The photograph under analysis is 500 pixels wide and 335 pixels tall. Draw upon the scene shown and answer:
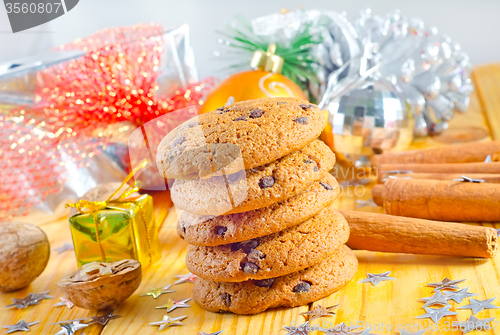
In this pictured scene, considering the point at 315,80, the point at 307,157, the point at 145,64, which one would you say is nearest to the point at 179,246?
the point at 307,157

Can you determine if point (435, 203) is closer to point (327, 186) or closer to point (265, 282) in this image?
point (327, 186)

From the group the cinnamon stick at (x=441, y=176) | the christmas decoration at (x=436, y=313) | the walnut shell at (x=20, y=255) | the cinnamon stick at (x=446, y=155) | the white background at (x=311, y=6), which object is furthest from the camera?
the white background at (x=311, y=6)

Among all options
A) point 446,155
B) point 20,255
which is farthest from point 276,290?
point 446,155

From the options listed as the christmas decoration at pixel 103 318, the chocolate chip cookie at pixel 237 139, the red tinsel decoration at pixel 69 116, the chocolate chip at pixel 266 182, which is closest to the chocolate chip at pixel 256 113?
the chocolate chip cookie at pixel 237 139

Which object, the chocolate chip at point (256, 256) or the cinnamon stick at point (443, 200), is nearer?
the chocolate chip at point (256, 256)

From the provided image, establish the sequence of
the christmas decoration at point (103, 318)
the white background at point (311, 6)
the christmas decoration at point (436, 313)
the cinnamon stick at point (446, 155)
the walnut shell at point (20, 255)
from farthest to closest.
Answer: the white background at point (311, 6) → the cinnamon stick at point (446, 155) → the walnut shell at point (20, 255) → the christmas decoration at point (103, 318) → the christmas decoration at point (436, 313)

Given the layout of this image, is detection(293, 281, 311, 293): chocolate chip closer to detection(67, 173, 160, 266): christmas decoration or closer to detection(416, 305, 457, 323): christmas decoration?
detection(416, 305, 457, 323): christmas decoration

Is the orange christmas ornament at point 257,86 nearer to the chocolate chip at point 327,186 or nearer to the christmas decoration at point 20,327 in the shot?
the chocolate chip at point 327,186
